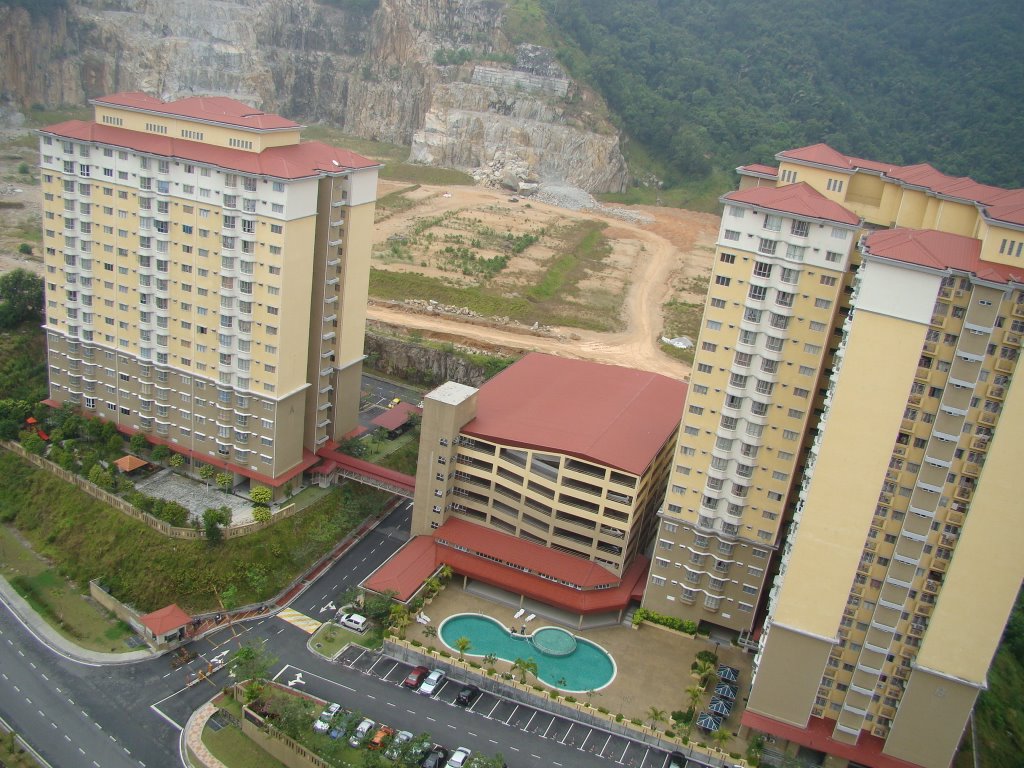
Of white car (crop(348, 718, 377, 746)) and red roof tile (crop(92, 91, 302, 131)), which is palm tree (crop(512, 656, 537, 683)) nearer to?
white car (crop(348, 718, 377, 746))

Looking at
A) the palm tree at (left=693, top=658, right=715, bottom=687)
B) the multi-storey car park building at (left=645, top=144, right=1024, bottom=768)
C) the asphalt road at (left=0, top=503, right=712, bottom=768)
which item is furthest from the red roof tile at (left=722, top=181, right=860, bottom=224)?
the asphalt road at (left=0, top=503, right=712, bottom=768)

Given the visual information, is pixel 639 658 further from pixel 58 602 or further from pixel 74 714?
pixel 58 602

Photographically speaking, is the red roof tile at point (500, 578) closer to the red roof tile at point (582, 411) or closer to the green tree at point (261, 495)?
the red roof tile at point (582, 411)

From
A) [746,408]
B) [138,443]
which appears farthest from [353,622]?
[746,408]

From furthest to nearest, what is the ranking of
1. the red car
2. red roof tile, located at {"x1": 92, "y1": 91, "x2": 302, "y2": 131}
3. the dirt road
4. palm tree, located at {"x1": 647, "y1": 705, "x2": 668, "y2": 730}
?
1. the dirt road
2. red roof tile, located at {"x1": 92, "y1": 91, "x2": 302, "y2": 131}
3. the red car
4. palm tree, located at {"x1": 647, "y1": 705, "x2": 668, "y2": 730}

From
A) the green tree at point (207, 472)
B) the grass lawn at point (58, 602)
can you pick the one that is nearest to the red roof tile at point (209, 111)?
the green tree at point (207, 472)

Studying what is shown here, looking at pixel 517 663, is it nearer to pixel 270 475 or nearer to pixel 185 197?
pixel 270 475

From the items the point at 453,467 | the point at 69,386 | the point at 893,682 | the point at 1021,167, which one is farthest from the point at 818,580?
the point at 1021,167
